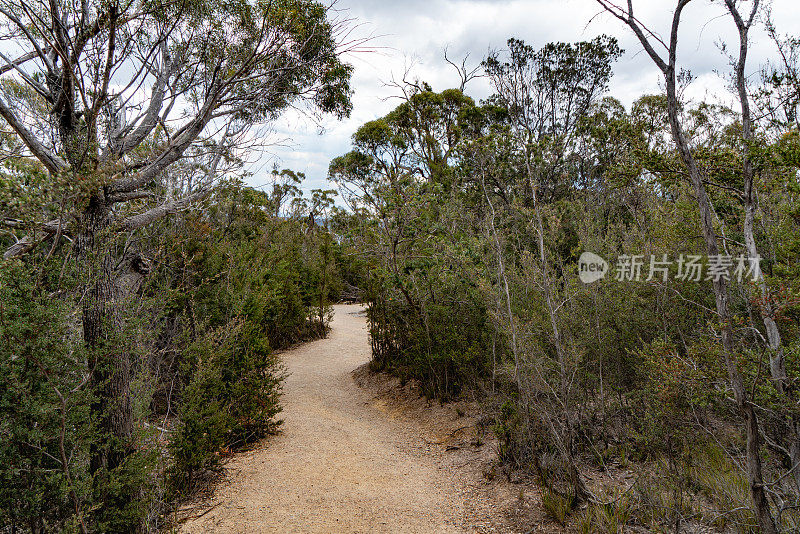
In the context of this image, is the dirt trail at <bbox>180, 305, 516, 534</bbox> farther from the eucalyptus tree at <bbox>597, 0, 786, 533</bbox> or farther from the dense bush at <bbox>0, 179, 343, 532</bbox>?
the eucalyptus tree at <bbox>597, 0, 786, 533</bbox>

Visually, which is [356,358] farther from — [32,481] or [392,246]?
[32,481]

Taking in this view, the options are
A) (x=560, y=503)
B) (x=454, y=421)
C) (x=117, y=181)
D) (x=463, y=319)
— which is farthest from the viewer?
Result: (x=463, y=319)

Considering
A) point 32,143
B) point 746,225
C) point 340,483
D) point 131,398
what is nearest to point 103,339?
point 131,398

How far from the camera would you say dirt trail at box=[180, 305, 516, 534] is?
3373 mm

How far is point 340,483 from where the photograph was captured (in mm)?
4066

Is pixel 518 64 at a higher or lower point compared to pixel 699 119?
higher

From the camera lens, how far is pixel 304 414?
20.5 feet

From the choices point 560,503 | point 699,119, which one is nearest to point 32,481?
point 560,503

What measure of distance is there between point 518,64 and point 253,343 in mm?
14450

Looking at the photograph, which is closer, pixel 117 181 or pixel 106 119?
pixel 117 181

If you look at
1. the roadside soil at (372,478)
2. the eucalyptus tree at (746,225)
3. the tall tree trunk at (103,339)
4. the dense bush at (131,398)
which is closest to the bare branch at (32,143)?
the tall tree trunk at (103,339)

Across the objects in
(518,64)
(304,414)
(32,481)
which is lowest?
(304,414)

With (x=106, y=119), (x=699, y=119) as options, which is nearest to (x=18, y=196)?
(x=106, y=119)

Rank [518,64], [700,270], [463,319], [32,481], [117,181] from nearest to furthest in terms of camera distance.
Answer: [32,481] → [117,181] → [700,270] → [463,319] → [518,64]
